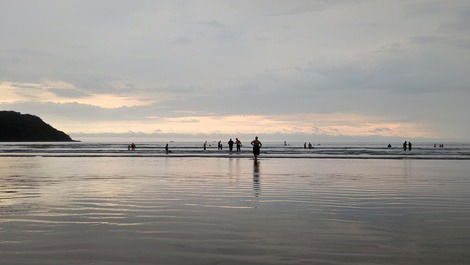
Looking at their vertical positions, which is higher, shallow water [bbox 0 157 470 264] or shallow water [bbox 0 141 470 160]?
shallow water [bbox 0 141 470 160]

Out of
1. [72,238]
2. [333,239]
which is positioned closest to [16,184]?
[72,238]

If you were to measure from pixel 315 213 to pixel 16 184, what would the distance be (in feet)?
42.9

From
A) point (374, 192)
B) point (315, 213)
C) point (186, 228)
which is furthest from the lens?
point (374, 192)

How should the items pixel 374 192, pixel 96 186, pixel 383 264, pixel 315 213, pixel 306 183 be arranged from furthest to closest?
pixel 306 183, pixel 96 186, pixel 374 192, pixel 315 213, pixel 383 264

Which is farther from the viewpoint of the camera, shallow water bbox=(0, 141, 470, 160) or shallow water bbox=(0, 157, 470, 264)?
shallow water bbox=(0, 141, 470, 160)

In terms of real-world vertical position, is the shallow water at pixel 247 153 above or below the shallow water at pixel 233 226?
above

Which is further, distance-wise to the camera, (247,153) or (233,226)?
(247,153)

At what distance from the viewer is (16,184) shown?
1789 centimetres

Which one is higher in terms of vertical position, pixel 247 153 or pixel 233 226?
pixel 247 153

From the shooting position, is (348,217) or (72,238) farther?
(348,217)

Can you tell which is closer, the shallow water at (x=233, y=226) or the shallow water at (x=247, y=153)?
the shallow water at (x=233, y=226)

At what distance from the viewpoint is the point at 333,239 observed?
7848 millimetres

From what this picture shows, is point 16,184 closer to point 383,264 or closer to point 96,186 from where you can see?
point 96,186

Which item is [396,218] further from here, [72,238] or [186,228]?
[72,238]
